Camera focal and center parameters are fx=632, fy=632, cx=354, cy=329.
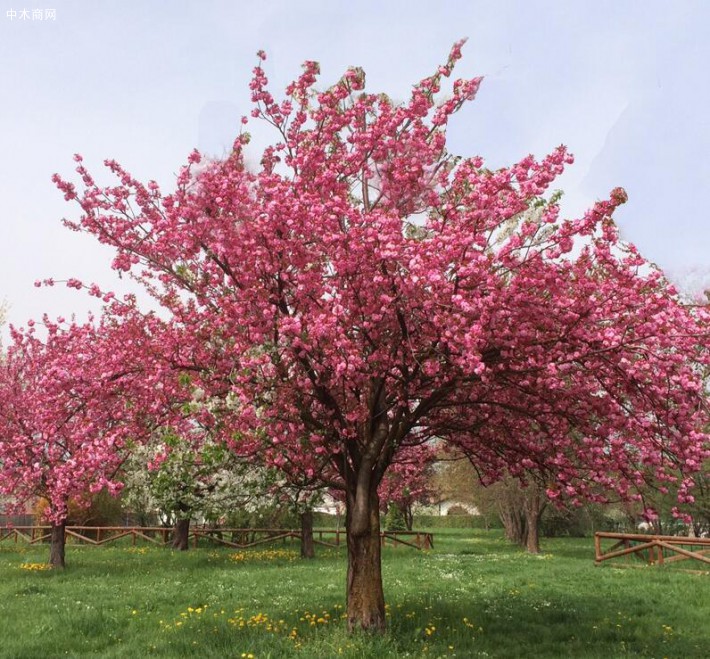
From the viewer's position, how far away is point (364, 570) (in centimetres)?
1084

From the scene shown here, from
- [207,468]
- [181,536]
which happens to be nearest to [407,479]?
[181,536]

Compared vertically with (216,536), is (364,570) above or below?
above

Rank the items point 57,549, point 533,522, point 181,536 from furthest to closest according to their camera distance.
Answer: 1. point 533,522
2. point 181,536
3. point 57,549

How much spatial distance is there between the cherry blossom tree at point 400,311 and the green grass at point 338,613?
58.3 inches

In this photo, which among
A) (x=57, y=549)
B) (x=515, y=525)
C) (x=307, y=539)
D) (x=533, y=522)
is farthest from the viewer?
(x=515, y=525)

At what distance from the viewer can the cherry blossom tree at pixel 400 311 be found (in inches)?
354

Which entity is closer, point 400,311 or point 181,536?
point 400,311

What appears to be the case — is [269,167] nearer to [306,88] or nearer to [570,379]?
[306,88]

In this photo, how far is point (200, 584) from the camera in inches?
678

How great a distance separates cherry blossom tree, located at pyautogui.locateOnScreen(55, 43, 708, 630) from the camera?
8992 mm

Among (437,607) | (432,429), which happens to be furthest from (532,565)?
(432,429)

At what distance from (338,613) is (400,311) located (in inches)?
263

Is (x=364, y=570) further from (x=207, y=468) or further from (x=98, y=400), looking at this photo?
(x=98, y=400)

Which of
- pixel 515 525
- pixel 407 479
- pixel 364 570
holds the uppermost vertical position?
pixel 407 479
